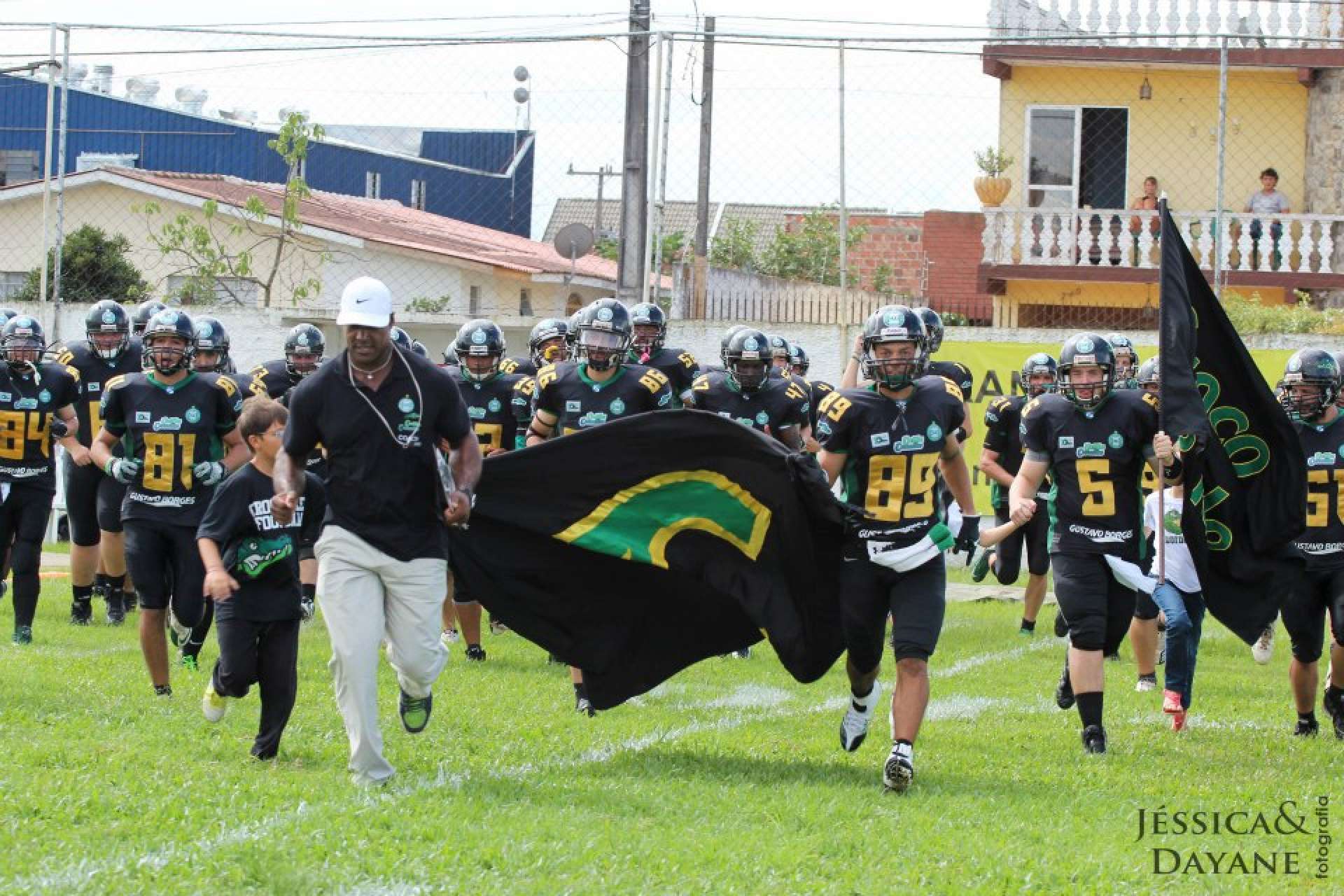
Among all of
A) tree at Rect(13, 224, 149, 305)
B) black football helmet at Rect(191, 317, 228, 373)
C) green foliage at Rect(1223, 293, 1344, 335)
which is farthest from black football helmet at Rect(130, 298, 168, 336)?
green foliage at Rect(1223, 293, 1344, 335)

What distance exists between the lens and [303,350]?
509 inches

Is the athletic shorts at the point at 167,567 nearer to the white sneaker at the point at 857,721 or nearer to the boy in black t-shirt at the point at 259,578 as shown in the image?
the boy in black t-shirt at the point at 259,578

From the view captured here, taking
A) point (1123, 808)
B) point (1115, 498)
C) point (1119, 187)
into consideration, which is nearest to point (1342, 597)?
point (1115, 498)

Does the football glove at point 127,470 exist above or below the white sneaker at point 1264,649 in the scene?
above

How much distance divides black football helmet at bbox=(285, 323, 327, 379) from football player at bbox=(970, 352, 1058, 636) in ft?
15.0

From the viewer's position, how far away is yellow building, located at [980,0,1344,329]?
67.3 ft

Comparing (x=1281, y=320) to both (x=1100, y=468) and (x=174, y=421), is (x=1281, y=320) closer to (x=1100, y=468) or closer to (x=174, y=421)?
(x=1100, y=468)

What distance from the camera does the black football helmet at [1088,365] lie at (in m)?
9.23

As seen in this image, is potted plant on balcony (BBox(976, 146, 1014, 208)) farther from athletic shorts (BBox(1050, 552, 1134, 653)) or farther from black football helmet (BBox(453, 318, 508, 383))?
athletic shorts (BBox(1050, 552, 1134, 653))

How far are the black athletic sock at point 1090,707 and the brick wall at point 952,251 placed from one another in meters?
15.1

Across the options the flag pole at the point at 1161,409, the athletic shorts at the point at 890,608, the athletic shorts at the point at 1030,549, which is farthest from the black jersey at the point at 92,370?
the flag pole at the point at 1161,409

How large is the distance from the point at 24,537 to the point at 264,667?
4570 millimetres

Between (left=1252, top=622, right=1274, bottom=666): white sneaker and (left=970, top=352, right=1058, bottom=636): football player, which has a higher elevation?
(left=970, top=352, right=1058, bottom=636): football player

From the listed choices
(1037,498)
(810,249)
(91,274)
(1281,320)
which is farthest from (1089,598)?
(810,249)
